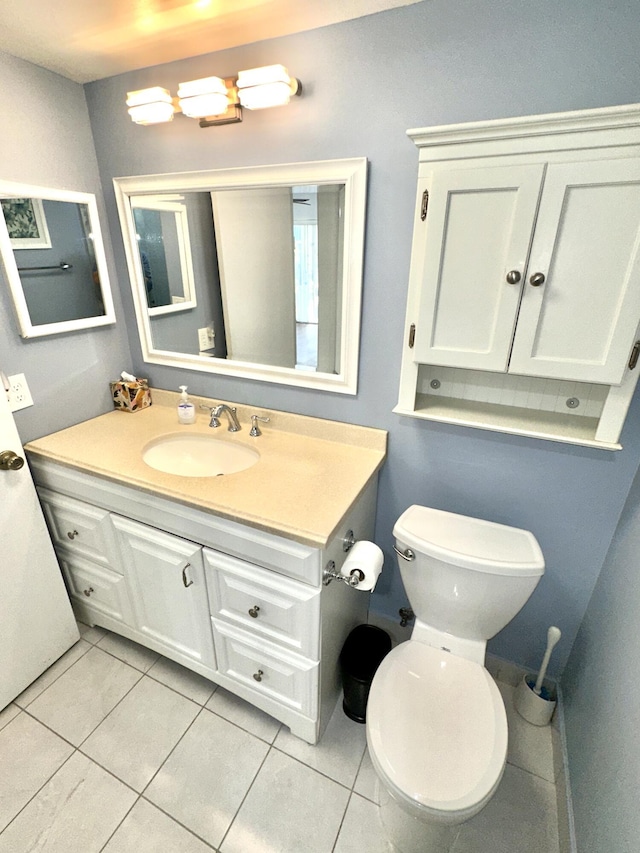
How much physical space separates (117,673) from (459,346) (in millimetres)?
1738

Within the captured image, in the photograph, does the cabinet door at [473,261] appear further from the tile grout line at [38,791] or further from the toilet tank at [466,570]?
the tile grout line at [38,791]

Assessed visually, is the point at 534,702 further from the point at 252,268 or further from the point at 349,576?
the point at 252,268

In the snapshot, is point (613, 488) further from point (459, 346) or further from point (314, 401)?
point (314, 401)

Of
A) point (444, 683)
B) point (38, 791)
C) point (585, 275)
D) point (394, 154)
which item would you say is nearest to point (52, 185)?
point (394, 154)

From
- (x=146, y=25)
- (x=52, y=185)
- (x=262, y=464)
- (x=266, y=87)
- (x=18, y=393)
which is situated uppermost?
(x=146, y=25)

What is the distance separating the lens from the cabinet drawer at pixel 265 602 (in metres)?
1.09

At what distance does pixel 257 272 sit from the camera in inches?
56.1

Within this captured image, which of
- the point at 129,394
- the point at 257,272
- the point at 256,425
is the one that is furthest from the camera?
the point at 129,394

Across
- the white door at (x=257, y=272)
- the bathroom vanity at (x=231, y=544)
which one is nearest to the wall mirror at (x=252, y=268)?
the white door at (x=257, y=272)

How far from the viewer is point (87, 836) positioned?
1.09 meters

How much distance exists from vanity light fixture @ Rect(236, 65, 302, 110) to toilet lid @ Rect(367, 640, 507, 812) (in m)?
1.68

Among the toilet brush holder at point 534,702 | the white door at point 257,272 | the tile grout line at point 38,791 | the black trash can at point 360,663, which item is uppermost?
the white door at point 257,272

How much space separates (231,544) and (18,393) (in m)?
1.00

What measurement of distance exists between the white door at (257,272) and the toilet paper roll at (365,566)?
73 centimetres
